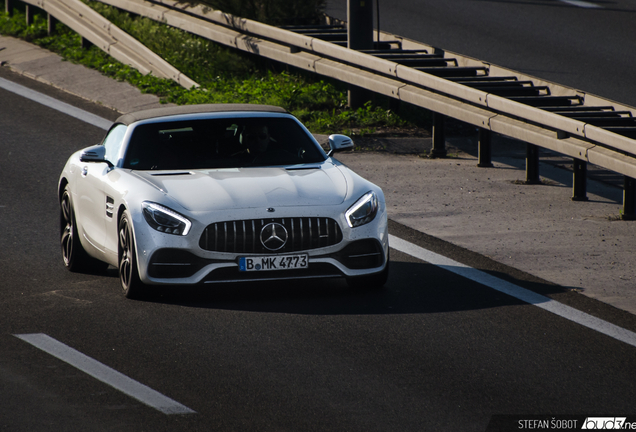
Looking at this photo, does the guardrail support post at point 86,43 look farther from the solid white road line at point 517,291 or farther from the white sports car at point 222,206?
the solid white road line at point 517,291

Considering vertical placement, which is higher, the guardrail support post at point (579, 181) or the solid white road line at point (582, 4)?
the solid white road line at point (582, 4)

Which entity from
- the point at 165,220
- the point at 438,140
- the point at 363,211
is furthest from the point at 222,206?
the point at 438,140

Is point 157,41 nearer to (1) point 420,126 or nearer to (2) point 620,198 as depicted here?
(1) point 420,126

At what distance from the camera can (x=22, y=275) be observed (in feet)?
28.9

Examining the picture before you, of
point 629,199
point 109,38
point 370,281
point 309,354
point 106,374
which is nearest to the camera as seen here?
point 106,374

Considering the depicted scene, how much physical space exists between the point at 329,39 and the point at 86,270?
859 cm

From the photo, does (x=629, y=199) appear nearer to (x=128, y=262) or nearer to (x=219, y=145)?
(x=219, y=145)

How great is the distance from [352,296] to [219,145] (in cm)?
176

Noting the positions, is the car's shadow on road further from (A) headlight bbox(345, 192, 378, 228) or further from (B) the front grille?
(A) headlight bbox(345, 192, 378, 228)

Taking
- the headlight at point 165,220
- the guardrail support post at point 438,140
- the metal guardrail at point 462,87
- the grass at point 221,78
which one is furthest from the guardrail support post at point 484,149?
the headlight at point 165,220

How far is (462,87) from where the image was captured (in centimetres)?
1250

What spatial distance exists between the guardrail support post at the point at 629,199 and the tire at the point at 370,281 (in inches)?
131

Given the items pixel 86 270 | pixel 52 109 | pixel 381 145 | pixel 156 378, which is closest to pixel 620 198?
pixel 381 145

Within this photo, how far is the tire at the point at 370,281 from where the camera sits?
816 centimetres
